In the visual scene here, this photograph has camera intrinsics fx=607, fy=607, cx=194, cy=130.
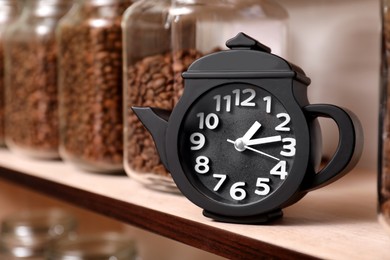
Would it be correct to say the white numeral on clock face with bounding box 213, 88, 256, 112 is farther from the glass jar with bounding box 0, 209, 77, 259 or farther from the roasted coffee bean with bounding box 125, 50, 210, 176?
the glass jar with bounding box 0, 209, 77, 259

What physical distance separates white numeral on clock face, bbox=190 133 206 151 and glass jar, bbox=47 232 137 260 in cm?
50

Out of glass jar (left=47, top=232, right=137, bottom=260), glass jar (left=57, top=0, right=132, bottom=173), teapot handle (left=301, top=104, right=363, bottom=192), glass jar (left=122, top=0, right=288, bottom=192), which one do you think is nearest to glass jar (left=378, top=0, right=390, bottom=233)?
teapot handle (left=301, top=104, right=363, bottom=192)

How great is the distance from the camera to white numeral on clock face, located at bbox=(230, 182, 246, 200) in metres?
0.55

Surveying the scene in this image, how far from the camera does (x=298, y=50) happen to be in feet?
3.14

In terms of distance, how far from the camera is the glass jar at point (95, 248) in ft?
3.38

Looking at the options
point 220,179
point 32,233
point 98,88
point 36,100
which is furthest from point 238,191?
point 32,233

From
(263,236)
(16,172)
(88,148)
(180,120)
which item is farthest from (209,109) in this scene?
(16,172)

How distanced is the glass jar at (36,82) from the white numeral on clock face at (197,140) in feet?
1.66

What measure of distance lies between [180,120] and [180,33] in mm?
187

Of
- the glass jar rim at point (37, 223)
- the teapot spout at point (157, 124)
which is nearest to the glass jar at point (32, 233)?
the glass jar rim at point (37, 223)

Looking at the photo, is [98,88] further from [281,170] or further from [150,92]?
[281,170]

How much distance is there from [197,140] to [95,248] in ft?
2.00

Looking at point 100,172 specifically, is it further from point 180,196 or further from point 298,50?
point 298,50

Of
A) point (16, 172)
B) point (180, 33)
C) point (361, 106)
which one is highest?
point (180, 33)
